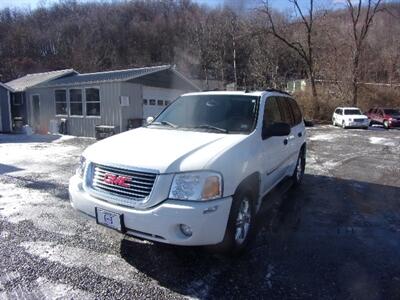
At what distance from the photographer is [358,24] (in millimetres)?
38281

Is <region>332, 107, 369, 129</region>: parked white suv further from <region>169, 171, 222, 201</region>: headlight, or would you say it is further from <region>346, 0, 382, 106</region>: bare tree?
<region>169, 171, 222, 201</region>: headlight

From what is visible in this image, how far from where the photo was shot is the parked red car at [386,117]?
24.8 m

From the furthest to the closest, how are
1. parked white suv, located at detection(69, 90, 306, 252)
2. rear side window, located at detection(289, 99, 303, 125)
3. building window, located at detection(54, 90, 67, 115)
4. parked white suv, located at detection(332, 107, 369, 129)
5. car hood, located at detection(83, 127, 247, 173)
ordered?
parked white suv, located at detection(332, 107, 369, 129) < building window, located at detection(54, 90, 67, 115) < rear side window, located at detection(289, 99, 303, 125) < car hood, located at detection(83, 127, 247, 173) < parked white suv, located at detection(69, 90, 306, 252)

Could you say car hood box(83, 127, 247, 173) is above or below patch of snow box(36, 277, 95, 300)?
above

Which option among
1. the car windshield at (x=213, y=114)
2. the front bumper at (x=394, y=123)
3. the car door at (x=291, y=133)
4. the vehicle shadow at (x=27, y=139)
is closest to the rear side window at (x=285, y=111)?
the car door at (x=291, y=133)

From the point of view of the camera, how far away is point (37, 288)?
3.19 meters

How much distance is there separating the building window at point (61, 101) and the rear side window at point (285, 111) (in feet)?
56.4

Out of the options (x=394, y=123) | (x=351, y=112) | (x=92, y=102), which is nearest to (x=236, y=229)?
(x=92, y=102)

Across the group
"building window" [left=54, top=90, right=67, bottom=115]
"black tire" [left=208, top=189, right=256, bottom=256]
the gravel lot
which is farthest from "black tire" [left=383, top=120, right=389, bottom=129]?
"black tire" [left=208, top=189, right=256, bottom=256]

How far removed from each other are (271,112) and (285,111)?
0.96 m

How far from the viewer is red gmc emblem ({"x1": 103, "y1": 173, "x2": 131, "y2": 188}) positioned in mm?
3390

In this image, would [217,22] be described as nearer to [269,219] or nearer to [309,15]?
[309,15]

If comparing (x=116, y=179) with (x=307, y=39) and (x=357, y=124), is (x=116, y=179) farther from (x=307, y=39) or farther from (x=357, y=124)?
(x=307, y=39)

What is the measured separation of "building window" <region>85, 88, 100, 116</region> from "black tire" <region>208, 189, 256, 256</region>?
1615cm
